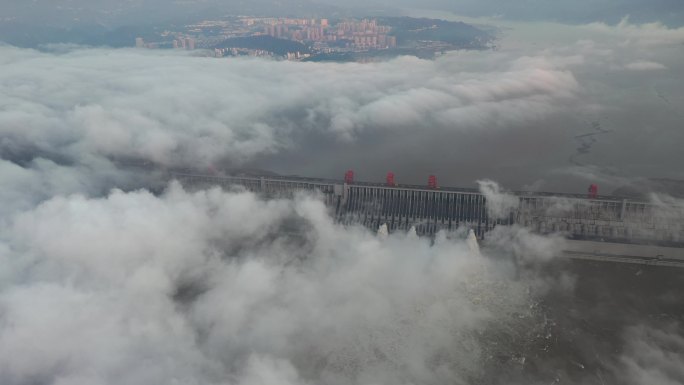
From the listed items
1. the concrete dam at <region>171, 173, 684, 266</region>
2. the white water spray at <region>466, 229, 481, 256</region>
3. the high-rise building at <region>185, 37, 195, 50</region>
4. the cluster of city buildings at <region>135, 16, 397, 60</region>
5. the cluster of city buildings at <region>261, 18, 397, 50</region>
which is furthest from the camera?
the high-rise building at <region>185, 37, 195, 50</region>

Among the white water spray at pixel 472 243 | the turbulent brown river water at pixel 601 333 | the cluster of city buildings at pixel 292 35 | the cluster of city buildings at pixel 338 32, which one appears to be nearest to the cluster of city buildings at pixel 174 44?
the cluster of city buildings at pixel 292 35

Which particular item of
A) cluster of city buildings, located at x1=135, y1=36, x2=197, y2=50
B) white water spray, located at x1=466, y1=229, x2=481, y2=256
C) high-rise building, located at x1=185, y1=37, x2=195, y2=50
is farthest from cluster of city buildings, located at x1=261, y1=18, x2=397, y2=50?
white water spray, located at x1=466, y1=229, x2=481, y2=256

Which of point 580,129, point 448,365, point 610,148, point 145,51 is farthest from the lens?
point 145,51

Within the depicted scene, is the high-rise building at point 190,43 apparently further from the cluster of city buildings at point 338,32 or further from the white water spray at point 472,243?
the white water spray at point 472,243

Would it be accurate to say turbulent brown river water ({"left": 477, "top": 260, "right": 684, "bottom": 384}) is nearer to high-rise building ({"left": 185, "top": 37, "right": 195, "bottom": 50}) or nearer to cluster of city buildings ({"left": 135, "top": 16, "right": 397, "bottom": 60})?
cluster of city buildings ({"left": 135, "top": 16, "right": 397, "bottom": 60})

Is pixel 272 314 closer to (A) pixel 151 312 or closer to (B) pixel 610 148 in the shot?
(A) pixel 151 312

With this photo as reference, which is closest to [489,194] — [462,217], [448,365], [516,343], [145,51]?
[462,217]

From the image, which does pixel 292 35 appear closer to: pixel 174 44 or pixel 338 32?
pixel 338 32

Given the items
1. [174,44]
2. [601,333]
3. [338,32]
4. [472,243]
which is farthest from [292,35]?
[601,333]
